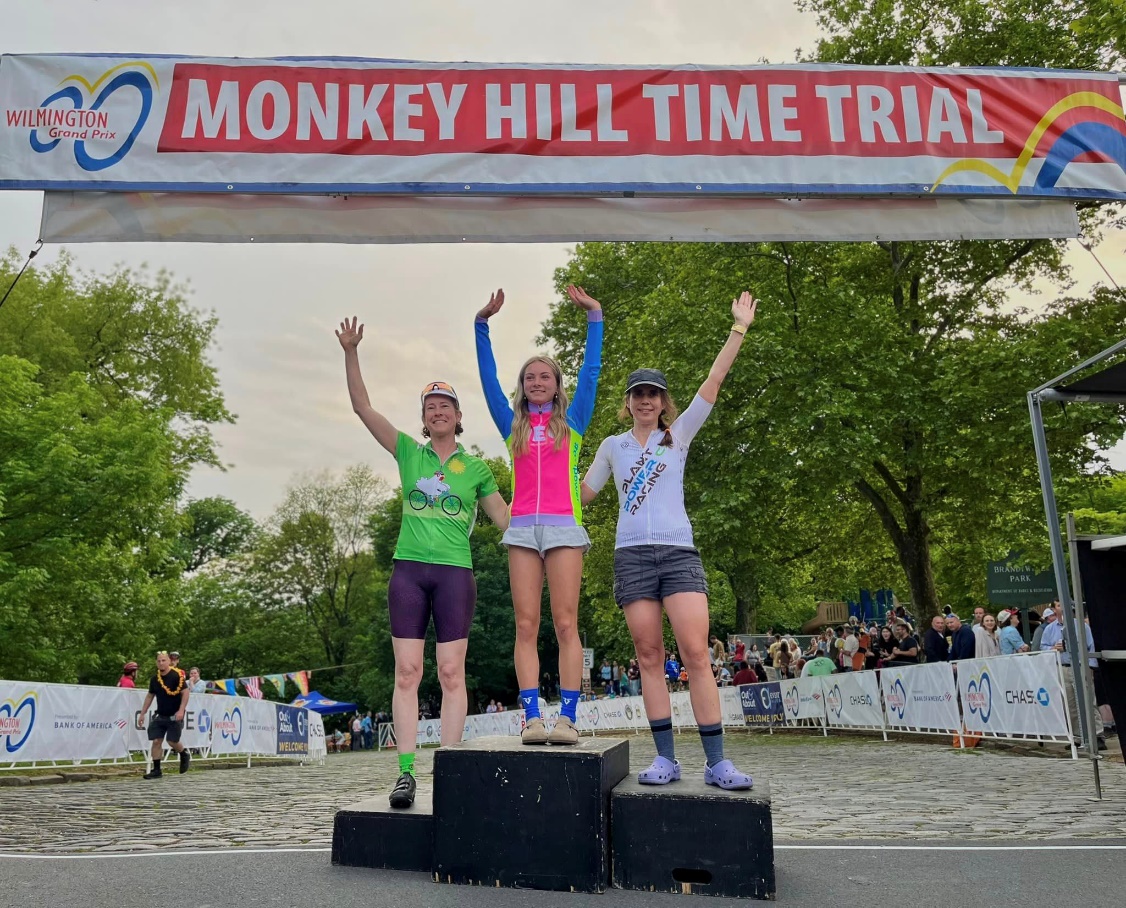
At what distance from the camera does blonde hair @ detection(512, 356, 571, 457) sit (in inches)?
208

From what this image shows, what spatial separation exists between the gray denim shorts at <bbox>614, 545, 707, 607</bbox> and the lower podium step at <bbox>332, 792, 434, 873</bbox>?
1500 mm

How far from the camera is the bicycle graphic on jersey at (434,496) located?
5.39 m

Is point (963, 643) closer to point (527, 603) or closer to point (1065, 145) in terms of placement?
point (1065, 145)

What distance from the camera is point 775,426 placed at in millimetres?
19656

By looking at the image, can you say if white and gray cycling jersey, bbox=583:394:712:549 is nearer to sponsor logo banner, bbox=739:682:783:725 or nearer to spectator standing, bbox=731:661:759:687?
sponsor logo banner, bbox=739:682:783:725

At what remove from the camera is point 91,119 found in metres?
5.98


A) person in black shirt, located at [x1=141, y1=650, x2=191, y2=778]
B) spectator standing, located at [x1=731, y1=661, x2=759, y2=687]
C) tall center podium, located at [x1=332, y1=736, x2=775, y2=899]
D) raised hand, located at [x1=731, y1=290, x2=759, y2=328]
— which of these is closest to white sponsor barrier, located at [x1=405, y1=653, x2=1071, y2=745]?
spectator standing, located at [x1=731, y1=661, x2=759, y2=687]

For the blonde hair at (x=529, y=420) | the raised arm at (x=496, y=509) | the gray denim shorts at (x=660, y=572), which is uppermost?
the blonde hair at (x=529, y=420)

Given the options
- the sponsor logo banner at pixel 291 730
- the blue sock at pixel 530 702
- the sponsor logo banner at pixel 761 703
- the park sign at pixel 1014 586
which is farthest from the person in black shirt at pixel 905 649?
the blue sock at pixel 530 702

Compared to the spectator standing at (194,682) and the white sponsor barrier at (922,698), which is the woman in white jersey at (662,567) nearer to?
the white sponsor barrier at (922,698)

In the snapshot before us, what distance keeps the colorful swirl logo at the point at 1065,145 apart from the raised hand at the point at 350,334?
3.79m

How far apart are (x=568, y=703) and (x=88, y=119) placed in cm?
460

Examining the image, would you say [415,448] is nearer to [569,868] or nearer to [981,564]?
[569,868]

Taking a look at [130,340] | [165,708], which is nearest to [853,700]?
[165,708]
